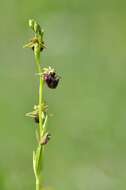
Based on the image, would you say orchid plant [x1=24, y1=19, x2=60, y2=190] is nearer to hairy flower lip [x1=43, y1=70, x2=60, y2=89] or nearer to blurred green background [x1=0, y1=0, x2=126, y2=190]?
hairy flower lip [x1=43, y1=70, x2=60, y2=89]

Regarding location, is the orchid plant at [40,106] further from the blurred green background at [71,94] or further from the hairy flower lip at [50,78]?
the blurred green background at [71,94]

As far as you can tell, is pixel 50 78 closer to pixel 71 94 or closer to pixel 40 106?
pixel 40 106

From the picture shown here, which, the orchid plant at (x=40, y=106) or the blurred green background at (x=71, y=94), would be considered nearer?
the orchid plant at (x=40, y=106)

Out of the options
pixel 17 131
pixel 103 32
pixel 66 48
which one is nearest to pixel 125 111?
pixel 17 131

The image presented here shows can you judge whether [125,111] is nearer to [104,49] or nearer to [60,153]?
[60,153]

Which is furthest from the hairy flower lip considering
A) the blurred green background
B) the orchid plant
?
the blurred green background

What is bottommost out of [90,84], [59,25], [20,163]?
[20,163]

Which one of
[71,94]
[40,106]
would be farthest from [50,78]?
[71,94]

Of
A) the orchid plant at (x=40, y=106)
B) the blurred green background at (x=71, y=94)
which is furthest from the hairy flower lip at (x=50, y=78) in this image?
the blurred green background at (x=71, y=94)
